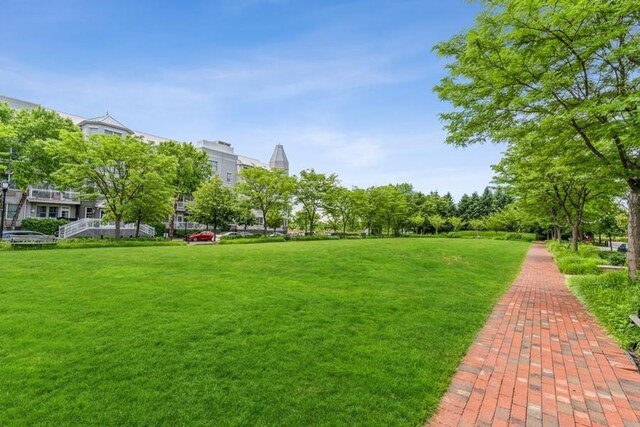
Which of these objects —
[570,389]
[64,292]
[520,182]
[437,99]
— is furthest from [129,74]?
[520,182]

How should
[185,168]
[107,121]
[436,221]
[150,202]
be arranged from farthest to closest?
1. [436,221]
2. [107,121]
3. [185,168]
4. [150,202]

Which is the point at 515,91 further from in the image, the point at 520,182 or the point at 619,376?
the point at 520,182

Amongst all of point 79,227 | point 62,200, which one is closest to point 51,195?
point 62,200

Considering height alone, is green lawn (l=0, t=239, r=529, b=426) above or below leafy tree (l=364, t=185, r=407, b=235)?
below

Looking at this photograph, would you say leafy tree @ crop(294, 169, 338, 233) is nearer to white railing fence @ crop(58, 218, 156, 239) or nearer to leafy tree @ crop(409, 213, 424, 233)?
white railing fence @ crop(58, 218, 156, 239)

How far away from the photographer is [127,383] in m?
3.31

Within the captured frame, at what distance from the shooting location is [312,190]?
34906 mm

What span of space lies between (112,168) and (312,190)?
19.3 m

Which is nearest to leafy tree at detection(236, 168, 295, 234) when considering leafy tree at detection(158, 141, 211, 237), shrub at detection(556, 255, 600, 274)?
leafy tree at detection(158, 141, 211, 237)

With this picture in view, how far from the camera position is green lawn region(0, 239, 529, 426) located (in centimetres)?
298

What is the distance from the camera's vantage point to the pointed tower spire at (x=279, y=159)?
6059 centimetres

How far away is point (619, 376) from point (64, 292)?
31.9 feet

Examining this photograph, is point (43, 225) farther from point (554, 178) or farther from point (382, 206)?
point (554, 178)

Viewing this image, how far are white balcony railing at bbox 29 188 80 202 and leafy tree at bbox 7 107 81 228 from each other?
5.32m
